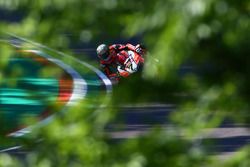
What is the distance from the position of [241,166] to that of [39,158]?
1.28ft

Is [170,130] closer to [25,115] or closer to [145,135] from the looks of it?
[145,135]

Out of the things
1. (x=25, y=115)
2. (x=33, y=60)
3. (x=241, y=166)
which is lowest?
(x=241, y=166)

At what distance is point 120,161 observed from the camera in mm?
1853

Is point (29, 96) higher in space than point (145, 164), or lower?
higher

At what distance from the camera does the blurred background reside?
1727mm

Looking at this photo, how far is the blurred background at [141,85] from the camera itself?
1.73 metres

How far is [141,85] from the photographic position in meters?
1.82

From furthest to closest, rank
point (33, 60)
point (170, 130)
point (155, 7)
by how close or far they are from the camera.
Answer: point (33, 60) → point (170, 130) → point (155, 7)

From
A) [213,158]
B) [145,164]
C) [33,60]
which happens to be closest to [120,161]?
[145,164]

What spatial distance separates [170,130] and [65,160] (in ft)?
0.70

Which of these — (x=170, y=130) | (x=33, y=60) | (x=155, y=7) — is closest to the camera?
(x=155, y=7)

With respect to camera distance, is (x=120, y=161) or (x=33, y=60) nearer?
(x=120, y=161)

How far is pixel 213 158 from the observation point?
6.07ft

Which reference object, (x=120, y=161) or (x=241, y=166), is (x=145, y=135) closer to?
(x=120, y=161)
